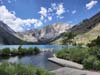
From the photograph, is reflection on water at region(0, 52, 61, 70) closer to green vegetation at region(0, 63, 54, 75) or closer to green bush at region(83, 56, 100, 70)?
green bush at region(83, 56, 100, 70)

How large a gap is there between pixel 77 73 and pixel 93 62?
375 inches

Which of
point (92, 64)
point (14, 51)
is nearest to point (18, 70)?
point (92, 64)

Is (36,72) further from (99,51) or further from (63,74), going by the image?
(99,51)

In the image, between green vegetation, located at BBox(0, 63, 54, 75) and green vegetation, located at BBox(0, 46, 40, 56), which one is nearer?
green vegetation, located at BBox(0, 63, 54, 75)

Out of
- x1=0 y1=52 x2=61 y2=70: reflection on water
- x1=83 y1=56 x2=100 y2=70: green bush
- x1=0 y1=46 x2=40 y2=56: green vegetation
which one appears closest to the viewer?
x1=83 y1=56 x2=100 y2=70: green bush

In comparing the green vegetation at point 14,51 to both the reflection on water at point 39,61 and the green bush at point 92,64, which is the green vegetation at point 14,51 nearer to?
the reflection on water at point 39,61

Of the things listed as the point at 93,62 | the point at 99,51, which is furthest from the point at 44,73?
the point at 99,51

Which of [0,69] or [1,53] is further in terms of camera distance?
[1,53]

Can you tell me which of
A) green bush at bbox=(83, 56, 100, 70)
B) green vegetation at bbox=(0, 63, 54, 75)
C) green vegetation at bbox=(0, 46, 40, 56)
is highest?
green vegetation at bbox=(0, 46, 40, 56)

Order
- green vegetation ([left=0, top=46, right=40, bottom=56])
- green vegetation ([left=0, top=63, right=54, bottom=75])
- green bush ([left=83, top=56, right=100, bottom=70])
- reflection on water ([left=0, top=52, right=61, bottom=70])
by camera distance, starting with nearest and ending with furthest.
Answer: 1. green vegetation ([left=0, top=63, right=54, bottom=75])
2. green bush ([left=83, top=56, right=100, bottom=70])
3. reflection on water ([left=0, top=52, right=61, bottom=70])
4. green vegetation ([left=0, top=46, right=40, bottom=56])

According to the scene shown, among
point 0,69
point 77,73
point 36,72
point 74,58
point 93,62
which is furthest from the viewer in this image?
point 74,58

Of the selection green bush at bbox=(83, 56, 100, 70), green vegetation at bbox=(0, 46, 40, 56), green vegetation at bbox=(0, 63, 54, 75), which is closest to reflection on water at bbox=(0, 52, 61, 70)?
green bush at bbox=(83, 56, 100, 70)

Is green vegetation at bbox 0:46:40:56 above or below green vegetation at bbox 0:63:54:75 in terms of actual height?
above

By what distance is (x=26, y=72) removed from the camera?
1645cm
